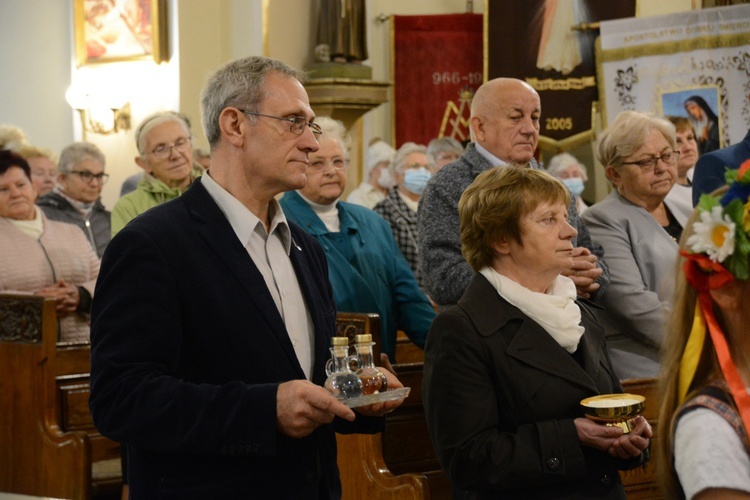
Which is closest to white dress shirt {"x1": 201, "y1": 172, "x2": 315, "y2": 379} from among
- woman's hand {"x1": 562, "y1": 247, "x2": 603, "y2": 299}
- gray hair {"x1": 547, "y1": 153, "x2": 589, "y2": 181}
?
woman's hand {"x1": 562, "y1": 247, "x2": 603, "y2": 299}

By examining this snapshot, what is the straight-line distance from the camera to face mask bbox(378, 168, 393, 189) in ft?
28.2

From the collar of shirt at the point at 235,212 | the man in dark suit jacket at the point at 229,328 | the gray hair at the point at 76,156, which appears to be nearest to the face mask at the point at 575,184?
the gray hair at the point at 76,156

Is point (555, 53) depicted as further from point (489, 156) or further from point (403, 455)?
point (403, 455)

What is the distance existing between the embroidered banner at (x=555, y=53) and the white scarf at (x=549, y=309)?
773 centimetres

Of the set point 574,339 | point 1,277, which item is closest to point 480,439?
point 574,339

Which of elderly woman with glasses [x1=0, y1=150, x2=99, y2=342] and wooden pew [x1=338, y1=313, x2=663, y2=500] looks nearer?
wooden pew [x1=338, y1=313, x2=663, y2=500]

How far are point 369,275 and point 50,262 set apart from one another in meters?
1.81

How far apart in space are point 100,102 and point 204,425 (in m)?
9.12

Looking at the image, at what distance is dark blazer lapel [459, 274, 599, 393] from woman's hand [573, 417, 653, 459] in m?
0.13

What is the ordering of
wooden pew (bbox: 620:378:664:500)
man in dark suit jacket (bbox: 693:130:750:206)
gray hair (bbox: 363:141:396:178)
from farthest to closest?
gray hair (bbox: 363:141:396:178) < man in dark suit jacket (bbox: 693:130:750:206) < wooden pew (bbox: 620:378:664:500)

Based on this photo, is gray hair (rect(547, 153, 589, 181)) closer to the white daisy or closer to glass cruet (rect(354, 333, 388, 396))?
glass cruet (rect(354, 333, 388, 396))

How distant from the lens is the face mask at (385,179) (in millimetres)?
8605

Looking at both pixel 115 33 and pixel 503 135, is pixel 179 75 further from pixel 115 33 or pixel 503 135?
pixel 503 135

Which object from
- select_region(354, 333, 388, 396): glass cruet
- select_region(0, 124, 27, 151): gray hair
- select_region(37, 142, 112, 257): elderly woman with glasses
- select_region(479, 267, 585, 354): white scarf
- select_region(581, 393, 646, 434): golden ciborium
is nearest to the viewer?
select_region(354, 333, 388, 396): glass cruet
